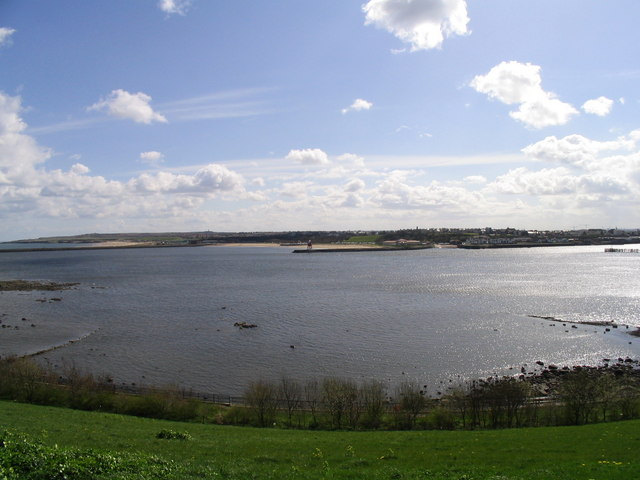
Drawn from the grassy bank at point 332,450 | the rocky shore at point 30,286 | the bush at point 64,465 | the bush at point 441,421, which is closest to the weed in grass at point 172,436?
the grassy bank at point 332,450

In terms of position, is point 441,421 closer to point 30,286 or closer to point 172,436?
point 172,436

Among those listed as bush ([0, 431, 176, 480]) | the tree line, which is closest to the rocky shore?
the tree line

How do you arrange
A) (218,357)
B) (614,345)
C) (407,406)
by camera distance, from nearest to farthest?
(407,406)
(218,357)
(614,345)

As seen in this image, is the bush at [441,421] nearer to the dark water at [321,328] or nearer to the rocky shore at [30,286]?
the dark water at [321,328]

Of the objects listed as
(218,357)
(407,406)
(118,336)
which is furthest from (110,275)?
(407,406)

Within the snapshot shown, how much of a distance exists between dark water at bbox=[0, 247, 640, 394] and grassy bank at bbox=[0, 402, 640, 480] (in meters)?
12.4

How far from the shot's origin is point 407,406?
2541 centimetres

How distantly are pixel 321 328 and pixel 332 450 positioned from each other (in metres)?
34.0

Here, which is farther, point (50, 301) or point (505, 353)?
point (50, 301)

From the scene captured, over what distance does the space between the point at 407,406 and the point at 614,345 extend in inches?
1180

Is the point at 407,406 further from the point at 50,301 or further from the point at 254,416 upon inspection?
the point at 50,301

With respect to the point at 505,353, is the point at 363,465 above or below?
above

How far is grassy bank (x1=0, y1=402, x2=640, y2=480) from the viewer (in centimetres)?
1309

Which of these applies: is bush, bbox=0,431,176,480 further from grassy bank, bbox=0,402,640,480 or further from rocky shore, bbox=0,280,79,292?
rocky shore, bbox=0,280,79,292
